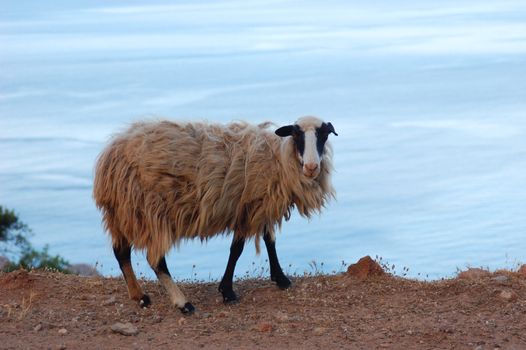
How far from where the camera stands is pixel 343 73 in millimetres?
88000

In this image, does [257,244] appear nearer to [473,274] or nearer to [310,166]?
[310,166]

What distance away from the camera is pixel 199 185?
9656 mm

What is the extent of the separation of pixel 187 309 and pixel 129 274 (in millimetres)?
719

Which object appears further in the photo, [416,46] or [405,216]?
[416,46]

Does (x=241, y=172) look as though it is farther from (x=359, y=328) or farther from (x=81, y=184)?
(x=81, y=184)

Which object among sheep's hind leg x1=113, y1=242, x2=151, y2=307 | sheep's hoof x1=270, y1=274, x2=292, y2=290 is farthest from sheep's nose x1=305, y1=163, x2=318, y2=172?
sheep's hind leg x1=113, y1=242, x2=151, y2=307

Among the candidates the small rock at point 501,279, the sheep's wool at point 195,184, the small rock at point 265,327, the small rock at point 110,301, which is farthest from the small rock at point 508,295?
the small rock at point 110,301

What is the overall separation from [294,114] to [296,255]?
670 inches

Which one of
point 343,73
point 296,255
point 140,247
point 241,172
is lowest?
point 296,255

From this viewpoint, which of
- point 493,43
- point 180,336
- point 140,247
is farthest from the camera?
point 493,43

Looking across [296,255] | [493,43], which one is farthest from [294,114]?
[493,43]

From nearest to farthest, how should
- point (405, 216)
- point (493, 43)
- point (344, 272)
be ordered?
1. point (344, 272)
2. point (405, 216)
3. point (493, 43)

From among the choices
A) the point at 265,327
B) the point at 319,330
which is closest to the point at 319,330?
the point at 319,330

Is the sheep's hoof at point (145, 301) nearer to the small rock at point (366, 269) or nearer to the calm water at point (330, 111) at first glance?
the calm water at point (330, 111)
